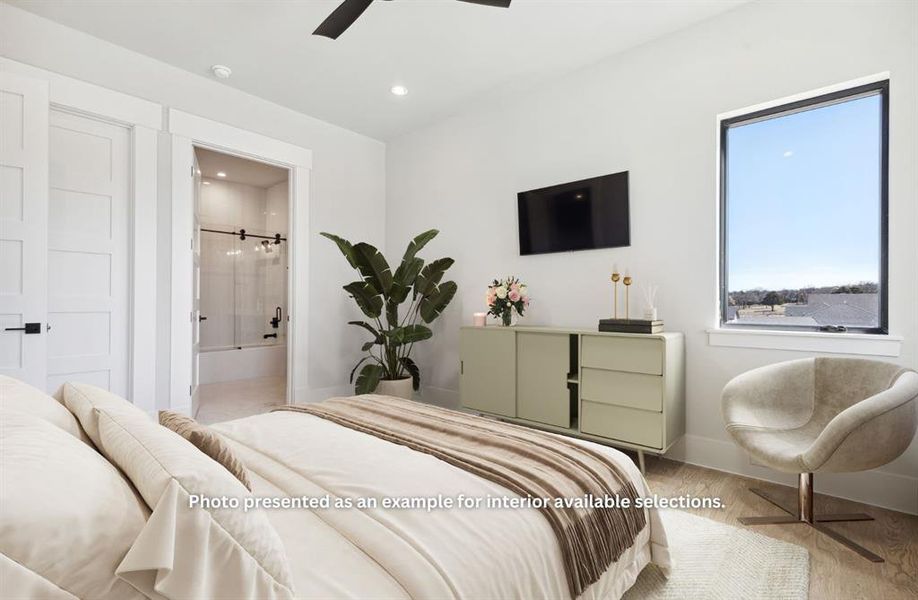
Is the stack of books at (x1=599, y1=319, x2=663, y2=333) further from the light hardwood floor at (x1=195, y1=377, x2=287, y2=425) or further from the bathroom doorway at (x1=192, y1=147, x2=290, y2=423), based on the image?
the bathroom doorway at (x1=192, y1=147, x2=290, y2=423)

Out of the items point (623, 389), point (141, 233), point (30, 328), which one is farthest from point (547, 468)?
point (141, 233)

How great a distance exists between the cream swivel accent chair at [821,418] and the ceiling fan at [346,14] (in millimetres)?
2259

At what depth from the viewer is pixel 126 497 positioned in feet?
2.35

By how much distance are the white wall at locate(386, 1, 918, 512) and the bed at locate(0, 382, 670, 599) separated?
1.71 m

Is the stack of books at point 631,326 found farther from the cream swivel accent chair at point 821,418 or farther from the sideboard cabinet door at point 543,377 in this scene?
the cream swivel accent chair at point 821,418

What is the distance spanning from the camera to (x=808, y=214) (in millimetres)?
2613

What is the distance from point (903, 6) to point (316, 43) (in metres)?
3.35

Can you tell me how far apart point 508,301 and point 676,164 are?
1474 mm

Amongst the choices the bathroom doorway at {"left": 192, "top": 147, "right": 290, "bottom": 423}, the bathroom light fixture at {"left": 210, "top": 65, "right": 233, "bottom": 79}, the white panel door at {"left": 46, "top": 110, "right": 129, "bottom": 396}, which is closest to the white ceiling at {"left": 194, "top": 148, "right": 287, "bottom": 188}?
the bathroom doorway at {"left": 192, "top": 147, "right": 290, "bottom": 423}

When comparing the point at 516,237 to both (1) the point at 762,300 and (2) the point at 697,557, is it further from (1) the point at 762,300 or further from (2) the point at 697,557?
(2) the point at 697,557

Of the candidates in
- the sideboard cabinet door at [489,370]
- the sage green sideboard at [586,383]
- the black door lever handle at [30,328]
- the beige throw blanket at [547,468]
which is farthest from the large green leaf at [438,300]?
the black door lever handle at [30,328]

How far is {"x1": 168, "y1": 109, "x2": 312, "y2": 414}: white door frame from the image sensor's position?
3.37 metres

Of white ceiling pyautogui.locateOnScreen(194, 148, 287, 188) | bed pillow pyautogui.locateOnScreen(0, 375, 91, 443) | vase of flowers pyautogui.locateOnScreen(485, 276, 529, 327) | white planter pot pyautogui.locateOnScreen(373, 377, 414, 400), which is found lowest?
white planter pot pyautogui.locateOnScreen(373, 377, 414, 400)

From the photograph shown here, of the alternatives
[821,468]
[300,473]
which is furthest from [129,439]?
[821,468]
